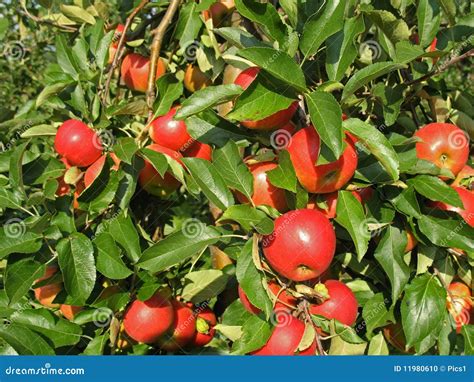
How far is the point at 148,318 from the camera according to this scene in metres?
1.21

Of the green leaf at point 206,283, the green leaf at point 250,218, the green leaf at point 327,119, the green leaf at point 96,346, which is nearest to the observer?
the green leaf at point 327,119

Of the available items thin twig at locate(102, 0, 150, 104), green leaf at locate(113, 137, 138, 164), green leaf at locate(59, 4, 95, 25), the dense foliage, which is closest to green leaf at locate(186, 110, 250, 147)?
the dense foliage

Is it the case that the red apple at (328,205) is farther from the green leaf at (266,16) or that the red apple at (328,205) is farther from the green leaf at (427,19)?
the green leaf at (427,19)

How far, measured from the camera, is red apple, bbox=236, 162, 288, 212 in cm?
107

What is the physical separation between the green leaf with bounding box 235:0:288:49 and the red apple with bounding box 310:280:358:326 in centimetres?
48

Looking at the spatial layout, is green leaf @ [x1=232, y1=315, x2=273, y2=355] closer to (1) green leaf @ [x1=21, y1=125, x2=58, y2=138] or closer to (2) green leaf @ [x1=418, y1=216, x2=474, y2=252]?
(2) green leaf @ [x1=418, y1=216, x2=474, y2=252]

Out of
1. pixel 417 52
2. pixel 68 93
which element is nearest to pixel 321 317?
pixel 417 52

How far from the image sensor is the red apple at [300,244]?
976mm

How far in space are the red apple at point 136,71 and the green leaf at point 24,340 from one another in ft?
2.45

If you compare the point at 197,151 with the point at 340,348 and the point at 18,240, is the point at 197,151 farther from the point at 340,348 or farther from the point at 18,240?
the point at 340,348

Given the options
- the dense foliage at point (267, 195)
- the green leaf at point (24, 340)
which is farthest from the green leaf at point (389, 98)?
the green leaf at point (24, 340)

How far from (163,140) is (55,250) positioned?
345 mm

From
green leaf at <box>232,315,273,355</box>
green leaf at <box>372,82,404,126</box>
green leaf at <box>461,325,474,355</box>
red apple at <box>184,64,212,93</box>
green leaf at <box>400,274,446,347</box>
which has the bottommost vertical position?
green leaf at <box>461,325,474,355</box>

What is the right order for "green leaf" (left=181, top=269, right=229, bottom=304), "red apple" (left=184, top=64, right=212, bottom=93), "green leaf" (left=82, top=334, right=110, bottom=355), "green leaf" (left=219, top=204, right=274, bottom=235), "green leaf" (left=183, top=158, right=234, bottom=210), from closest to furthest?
"green leaf" (left=219, top=204, right=274, bottom=235)
"green leaf" (left=183, top=158, right=234, bottom=210)
"green leaf" (left=82, top=334, right=110, bottom=355)
"green leaf" (left=181, top=269, right=229, bottom=304)
"red apple" (left=184, top=64, right=212, bottom=93)
